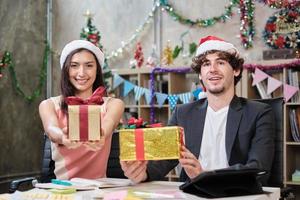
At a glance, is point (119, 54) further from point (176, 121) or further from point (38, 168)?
point (176, 121)

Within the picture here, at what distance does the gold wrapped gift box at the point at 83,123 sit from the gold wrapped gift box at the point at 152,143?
0.11 m

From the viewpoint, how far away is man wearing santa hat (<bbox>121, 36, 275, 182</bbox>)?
2.04 metres

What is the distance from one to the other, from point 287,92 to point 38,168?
130 inches

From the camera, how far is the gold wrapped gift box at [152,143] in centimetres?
158

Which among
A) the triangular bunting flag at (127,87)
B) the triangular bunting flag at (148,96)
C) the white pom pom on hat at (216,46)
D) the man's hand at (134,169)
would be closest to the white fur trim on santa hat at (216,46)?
the white pom pom on hat at (216,46)

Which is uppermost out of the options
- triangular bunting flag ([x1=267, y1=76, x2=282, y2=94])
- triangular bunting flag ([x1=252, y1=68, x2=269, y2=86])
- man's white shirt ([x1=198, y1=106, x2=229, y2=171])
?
triangular bunting flag ([x1=252, y1=68, x2=269, y2=86])

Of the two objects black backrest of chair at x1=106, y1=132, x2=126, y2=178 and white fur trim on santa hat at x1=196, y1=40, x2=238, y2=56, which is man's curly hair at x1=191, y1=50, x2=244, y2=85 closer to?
white fur trim on santa hat at x1=196, y1=40, x2=238, y2=56

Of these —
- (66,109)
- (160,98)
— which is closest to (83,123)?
(66,109)

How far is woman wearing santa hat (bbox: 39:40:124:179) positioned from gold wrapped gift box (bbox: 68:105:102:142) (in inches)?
15.1

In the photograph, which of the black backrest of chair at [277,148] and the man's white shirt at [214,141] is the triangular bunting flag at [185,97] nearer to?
the black backrest of chair at [277,148]

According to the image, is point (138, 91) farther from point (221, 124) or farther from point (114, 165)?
point (221, 124)

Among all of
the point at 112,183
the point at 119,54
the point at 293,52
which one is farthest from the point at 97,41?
the point at 112,183

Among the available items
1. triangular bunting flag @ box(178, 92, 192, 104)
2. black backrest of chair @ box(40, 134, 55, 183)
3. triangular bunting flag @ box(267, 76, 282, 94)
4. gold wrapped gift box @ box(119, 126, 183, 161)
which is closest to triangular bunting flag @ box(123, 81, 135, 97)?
triangular bunting flag @ box(178, 92, 192, 104)

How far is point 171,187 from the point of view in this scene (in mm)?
1763
